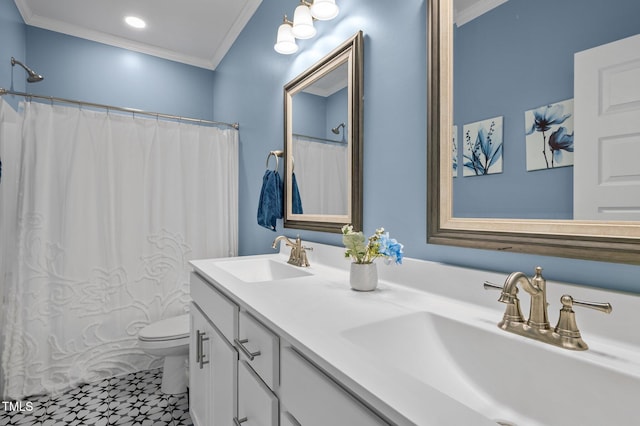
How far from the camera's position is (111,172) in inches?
84.2

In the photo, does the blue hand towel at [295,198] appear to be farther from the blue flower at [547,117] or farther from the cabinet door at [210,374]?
the blue flower at [547,117]

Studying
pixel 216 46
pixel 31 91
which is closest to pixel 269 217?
pixel 216 46

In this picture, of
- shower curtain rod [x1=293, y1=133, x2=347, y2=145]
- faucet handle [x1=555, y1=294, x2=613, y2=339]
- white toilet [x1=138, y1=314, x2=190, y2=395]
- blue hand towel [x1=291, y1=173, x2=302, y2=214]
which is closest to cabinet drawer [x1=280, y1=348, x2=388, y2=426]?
faucet handle [x1=555, y1=294, x2=613, y2=339]

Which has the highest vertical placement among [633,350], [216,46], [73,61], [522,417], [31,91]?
[216,46]

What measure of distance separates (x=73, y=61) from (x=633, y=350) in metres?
3.64

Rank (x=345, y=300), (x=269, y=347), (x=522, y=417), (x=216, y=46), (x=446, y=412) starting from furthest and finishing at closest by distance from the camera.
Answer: (x=216, y=46)
(x=345, y=300)
(x=269, y=347)
(x=522, y=417)
(x=446, y=412)

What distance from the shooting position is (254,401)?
0.86 meters

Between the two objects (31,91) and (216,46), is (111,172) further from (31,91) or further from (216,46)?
(216,46)

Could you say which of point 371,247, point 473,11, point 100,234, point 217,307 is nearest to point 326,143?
point 371,247

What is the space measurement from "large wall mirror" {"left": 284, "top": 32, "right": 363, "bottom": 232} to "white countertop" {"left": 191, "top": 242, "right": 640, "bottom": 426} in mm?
321

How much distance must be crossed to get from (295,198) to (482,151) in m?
1.11

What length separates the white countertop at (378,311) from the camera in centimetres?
44

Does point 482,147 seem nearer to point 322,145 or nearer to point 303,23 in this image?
point 322,145

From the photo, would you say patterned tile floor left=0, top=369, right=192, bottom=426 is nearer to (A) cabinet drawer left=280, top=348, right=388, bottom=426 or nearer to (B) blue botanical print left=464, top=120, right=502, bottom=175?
(A) cabinet drawer left=280, top=348, right=388, bottom=426
